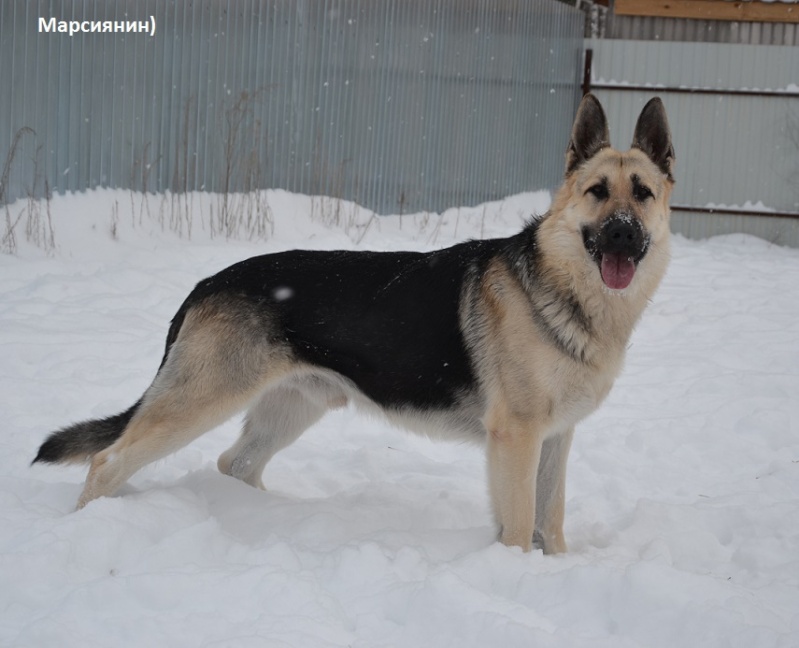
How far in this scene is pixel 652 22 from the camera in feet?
46.3

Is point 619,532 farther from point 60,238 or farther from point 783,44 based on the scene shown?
point 783,44

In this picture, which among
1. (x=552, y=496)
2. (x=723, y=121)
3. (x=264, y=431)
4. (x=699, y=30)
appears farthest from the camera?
(x=699, y=30)

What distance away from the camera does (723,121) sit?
13.9m

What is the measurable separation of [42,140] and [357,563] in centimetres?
605

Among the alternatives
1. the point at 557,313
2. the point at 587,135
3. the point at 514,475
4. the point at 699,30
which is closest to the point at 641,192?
the point at 587,135

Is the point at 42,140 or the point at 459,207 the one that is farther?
the point at 459,207

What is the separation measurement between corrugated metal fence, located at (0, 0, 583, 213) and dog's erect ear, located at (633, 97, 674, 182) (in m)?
5.74

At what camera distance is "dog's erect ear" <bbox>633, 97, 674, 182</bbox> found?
3951mm

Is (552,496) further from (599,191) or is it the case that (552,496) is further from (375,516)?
(599,191)

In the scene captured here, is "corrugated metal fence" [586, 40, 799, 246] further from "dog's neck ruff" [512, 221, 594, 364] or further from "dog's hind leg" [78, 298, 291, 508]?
"dog's hind leg" [78, 298, 291, 508]

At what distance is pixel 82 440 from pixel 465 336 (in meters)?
1.74

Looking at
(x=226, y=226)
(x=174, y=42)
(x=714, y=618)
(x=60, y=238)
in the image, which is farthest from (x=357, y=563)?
(x=174, y=42)

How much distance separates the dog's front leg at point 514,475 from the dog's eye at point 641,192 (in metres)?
1.07

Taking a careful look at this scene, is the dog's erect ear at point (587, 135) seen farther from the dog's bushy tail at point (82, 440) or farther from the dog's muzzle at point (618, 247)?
the dog's bushy tail at point (82, 440)
